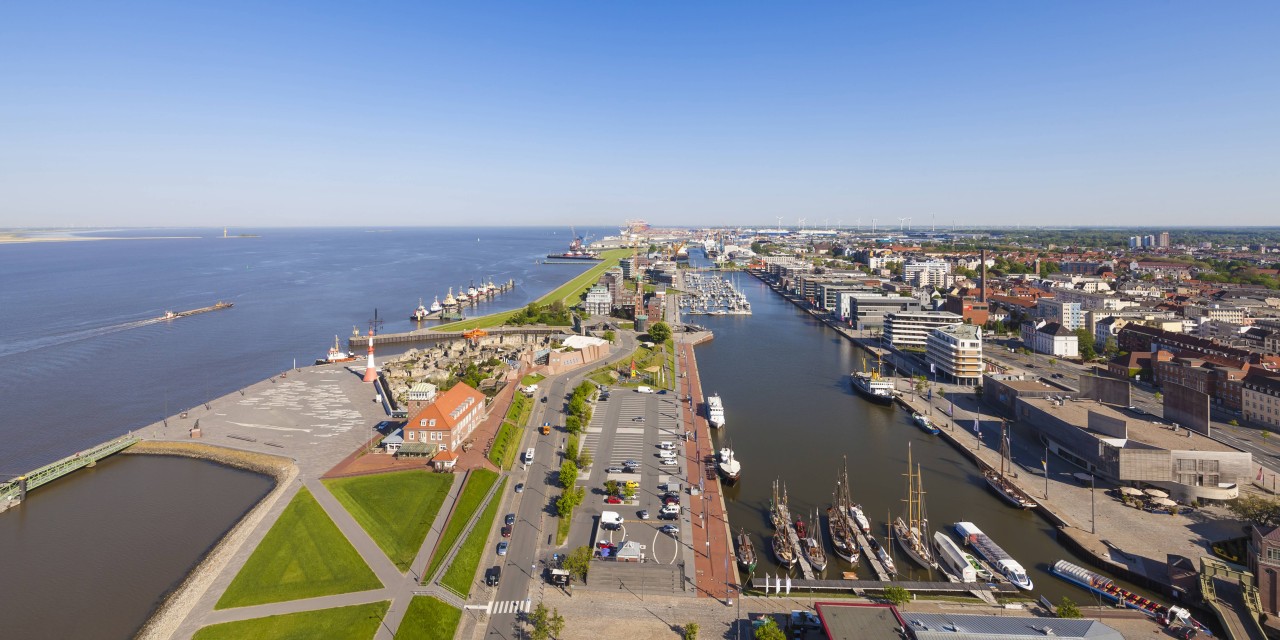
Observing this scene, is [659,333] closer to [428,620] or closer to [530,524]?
[530,524]

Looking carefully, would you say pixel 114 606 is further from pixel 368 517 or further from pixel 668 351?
pixel 668 351

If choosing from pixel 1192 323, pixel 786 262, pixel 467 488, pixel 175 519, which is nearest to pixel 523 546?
pixel 467 488

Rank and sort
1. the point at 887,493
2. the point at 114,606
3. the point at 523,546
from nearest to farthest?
the point at 114,606
the point at 523,546
the point at 887,493

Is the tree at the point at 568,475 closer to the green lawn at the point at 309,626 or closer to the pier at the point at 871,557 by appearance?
the green lawn at the point at 309,626

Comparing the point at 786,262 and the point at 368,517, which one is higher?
the point at 786,262

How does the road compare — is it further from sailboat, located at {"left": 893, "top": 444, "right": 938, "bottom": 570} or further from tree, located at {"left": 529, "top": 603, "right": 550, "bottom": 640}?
sailboat, located at {"left": 893, "top": 444, "right": 938, "bottom": 570}

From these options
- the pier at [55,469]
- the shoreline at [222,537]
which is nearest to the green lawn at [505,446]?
the shoreline at [222,537]
